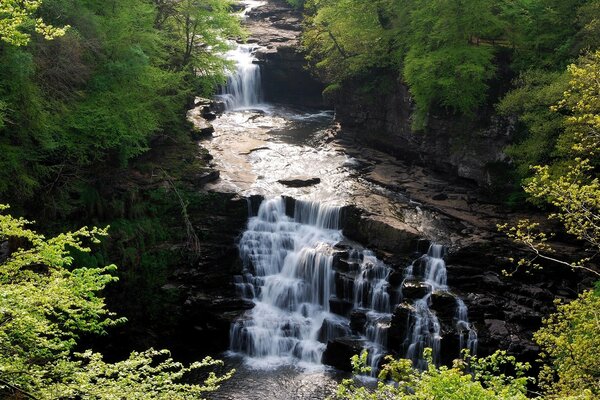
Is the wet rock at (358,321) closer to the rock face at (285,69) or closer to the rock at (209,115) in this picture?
the rock at (209,115)

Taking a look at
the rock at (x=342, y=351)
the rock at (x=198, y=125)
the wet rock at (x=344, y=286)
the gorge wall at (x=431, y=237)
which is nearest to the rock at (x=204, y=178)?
the gorge wall at (x=431, y=237)

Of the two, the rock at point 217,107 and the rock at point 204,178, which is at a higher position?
the rock at point 217,107

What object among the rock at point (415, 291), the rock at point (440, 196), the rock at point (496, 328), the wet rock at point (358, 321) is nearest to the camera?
the rock at point (496, 328)

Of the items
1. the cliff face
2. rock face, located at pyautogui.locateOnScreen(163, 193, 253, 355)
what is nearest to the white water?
rock face, located at pyautogui.locateOnScreen(163, 193, 253, 355)

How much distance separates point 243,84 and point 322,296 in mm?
23044

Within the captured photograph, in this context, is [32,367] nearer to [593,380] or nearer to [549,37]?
[593,380]

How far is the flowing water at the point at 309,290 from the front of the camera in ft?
65.8

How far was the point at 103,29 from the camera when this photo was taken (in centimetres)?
2236

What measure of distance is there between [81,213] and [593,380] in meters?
18.3

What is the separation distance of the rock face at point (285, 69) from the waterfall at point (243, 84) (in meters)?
0.70

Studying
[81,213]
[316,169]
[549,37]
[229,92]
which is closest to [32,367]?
[81,213]

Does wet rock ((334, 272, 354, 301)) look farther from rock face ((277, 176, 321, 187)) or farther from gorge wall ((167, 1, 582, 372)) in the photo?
rock face ((277, 176, 321, 187))

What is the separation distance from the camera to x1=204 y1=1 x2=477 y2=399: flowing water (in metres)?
20.1

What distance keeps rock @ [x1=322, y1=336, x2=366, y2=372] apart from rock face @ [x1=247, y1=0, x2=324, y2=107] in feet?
82.1
